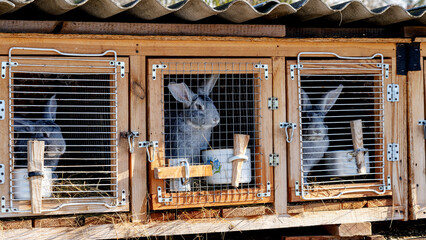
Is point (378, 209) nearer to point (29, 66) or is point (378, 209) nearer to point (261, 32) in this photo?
point (261, 32)

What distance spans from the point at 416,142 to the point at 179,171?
7.72 feet

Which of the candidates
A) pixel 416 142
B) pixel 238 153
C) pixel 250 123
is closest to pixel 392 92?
pixel 416 142

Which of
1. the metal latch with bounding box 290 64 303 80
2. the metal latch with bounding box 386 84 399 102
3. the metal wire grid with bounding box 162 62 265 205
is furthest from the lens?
the metal latch with bounding box 386 84 399 102

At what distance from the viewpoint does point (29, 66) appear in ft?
15.3

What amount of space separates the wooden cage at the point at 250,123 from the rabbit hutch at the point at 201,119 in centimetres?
1

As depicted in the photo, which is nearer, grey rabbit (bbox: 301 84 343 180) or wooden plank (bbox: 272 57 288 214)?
wooden plank (bbox: 272 57 288 214)

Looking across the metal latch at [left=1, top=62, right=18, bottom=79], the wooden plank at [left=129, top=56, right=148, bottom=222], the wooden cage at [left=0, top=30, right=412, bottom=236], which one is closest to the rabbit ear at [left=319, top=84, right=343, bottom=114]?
the wooden cage at [left=0, top=30, right=412, bottom=236]

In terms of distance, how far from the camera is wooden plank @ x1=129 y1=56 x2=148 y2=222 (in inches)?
192

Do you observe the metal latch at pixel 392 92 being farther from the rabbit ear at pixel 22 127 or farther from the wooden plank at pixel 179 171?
the rabbit ear at pixel 22 127

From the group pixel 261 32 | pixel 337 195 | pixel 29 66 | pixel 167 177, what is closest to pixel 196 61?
pixel 261 32

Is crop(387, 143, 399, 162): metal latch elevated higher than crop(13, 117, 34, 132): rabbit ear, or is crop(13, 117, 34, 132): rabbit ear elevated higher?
crop(13, 117, 34, 132): rabbit ear

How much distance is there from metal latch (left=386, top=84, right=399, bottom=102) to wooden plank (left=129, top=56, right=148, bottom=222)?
7.54ft

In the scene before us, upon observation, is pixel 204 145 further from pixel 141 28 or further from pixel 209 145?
pixel 141 28

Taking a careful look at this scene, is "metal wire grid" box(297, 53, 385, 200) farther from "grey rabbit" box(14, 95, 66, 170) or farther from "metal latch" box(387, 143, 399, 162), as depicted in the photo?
"grey rabbit" box(14, 95, 66, 170)
